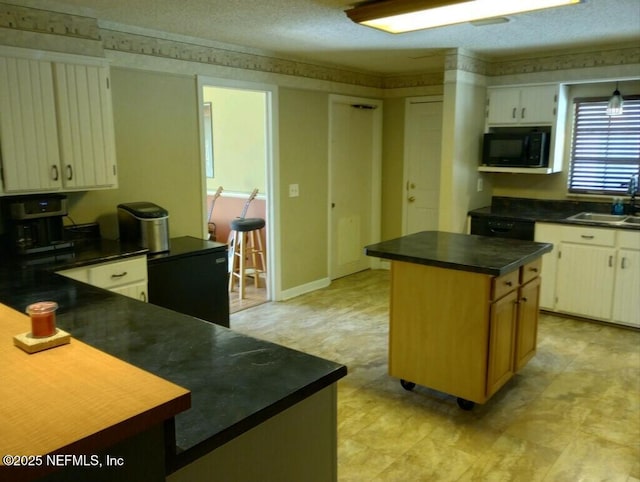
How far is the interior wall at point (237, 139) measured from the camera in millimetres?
5934

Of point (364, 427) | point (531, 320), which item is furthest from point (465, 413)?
point (531, 320)

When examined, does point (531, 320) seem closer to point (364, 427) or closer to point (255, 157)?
point (364, 427)

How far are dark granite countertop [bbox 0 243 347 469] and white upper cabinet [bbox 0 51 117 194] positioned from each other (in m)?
1.07

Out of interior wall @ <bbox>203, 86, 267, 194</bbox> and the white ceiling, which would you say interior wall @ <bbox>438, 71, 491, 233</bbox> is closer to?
the white ceiling

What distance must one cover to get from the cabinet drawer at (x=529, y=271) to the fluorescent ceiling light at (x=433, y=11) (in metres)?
1.49

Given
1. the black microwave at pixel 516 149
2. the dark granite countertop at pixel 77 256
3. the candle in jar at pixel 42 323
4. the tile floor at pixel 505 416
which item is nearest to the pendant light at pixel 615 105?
the black microwave at pixel 516 149

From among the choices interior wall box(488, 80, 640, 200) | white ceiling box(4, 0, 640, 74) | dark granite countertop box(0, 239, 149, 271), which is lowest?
dark granite countertop box(0, 239, 149, 271)

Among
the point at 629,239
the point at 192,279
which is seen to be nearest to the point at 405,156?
the point at 629,239

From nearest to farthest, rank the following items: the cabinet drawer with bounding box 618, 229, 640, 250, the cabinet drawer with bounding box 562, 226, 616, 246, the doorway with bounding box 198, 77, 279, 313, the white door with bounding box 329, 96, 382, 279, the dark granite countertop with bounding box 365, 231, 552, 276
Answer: the dark granite countertop with bounding box 365, 231, 552, 276
the cabinet drawer with bounding box 618, 229, 640, 250
the cabinet drawer with bounding box 562, 226, 616, 246
the white door with bounding box 329, 96, 382, 279
the doorway with bounding box 198, 77, 279, 313

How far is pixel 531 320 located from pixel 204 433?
2.77 m

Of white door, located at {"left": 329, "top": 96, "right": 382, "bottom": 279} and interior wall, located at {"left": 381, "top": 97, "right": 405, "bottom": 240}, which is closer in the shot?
white door, located at {"left": 329, "top": 96, "right": 382, "bottom": 279}

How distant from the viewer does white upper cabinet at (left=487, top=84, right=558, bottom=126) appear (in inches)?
188

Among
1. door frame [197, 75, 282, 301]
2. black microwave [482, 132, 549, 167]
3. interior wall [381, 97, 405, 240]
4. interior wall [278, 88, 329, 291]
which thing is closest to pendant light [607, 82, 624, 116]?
black microwave [482, 132, 549, 167]

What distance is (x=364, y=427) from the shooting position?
290cm
